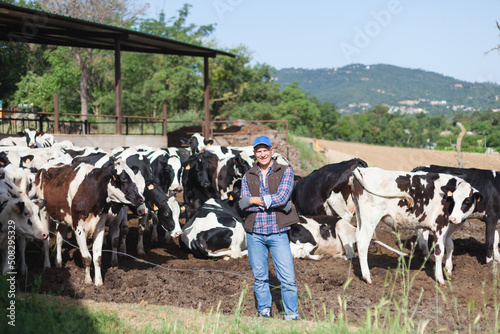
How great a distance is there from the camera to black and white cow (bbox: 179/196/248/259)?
9.07 metres

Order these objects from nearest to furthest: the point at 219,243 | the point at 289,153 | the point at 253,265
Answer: the point at 253,265 → the point at 219,243 → the point at 289,153

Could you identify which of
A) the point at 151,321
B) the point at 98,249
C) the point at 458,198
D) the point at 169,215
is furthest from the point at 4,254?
the point at 458,198

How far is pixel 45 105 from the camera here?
3847 cm

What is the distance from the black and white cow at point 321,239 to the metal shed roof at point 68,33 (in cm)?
944

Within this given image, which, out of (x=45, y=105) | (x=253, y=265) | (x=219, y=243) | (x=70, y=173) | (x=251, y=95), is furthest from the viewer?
(x=251, y=95)

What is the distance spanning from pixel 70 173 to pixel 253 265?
136 inches

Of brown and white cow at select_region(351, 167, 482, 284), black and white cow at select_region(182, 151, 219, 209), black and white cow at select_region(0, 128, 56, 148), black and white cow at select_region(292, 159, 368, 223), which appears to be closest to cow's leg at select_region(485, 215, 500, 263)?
brown and white cow at select_region(351, 167, 482, 284)

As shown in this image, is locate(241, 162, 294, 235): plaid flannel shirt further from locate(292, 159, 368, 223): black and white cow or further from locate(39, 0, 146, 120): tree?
locate(39, 0, 146, 120): tree

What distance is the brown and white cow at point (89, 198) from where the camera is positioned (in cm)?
742

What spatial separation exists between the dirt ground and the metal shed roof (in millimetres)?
8122

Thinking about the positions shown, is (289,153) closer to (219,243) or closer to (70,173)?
(219,243)

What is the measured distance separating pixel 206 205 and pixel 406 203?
388 cm

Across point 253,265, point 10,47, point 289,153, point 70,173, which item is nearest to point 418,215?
point 253,265

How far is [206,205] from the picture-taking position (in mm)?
10133
